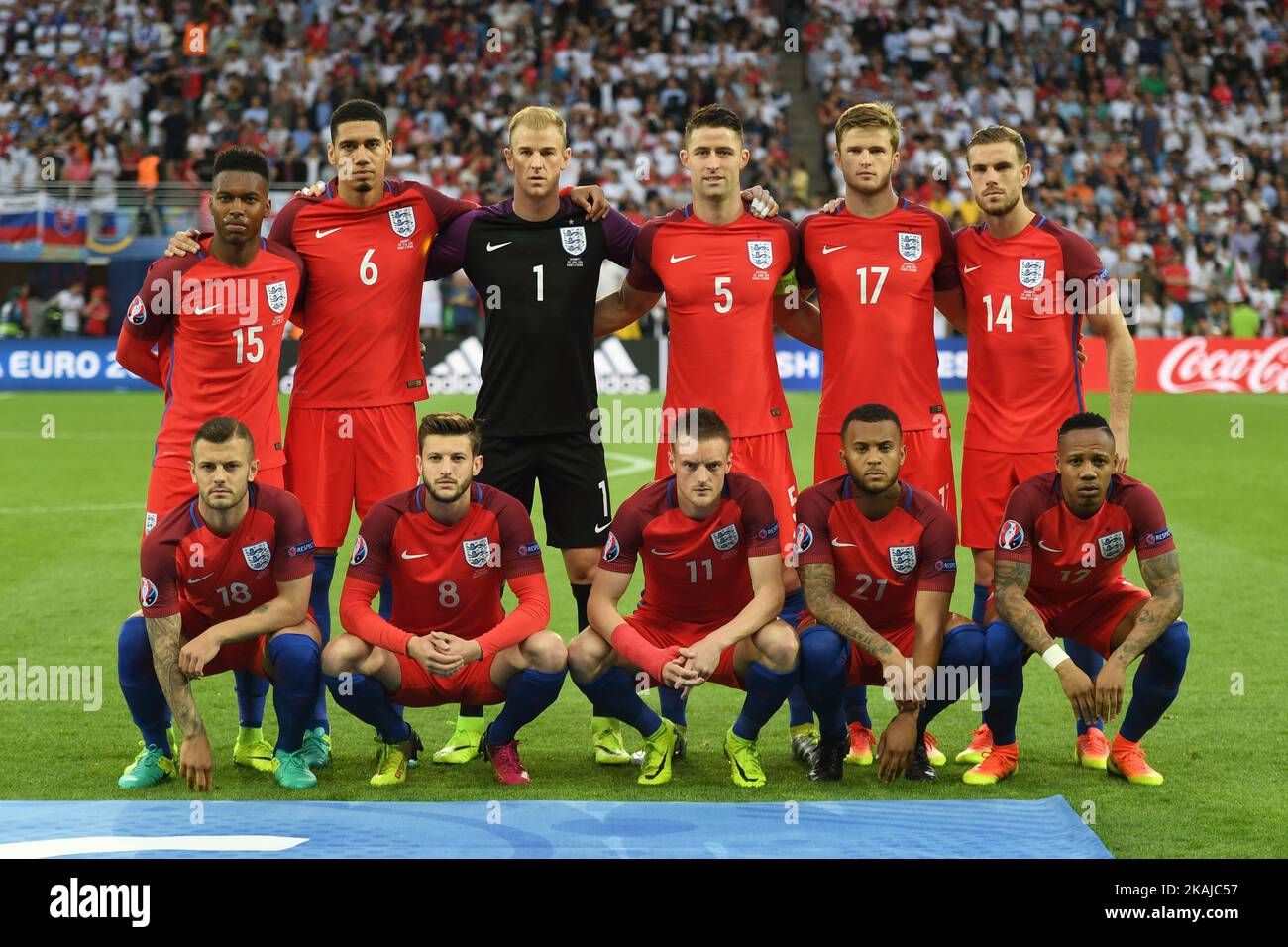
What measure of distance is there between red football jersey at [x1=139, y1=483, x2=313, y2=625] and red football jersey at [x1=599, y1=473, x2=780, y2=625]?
1.16 meters

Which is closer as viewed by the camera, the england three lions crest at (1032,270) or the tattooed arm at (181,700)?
the tattooed arm at (181,700)

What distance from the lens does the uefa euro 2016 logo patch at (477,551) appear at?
5723 mm

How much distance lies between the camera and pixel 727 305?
6.14 metres

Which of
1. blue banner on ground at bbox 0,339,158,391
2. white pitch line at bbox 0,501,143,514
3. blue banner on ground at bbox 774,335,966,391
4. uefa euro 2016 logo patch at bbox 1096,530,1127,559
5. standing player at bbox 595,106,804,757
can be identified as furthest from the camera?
blue banner on ground at bbox 0,339,158,391

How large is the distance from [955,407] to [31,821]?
52.2 ft

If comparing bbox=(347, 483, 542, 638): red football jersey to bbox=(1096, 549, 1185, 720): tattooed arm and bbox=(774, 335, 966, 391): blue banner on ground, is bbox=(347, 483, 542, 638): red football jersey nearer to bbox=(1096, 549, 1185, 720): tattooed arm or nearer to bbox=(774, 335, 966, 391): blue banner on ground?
bbox=(1096, 549, 1185, 720): tattooed arm

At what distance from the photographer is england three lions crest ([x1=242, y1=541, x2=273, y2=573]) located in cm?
561

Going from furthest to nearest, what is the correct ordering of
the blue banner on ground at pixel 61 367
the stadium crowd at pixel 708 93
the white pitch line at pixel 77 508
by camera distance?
the stadium crowd at pixel 708 93 → the blue banner on ground at pixel 61 367 → the white pitch line at pixel 77 508

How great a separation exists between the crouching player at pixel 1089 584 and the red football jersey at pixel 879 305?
683 millimetres

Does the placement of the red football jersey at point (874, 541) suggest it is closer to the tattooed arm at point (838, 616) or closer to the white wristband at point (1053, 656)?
the tattooed arm at point (838, 616)

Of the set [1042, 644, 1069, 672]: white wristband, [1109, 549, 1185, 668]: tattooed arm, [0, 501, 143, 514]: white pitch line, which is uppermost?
[1109, 549, 1185, 668]: tattooed arm

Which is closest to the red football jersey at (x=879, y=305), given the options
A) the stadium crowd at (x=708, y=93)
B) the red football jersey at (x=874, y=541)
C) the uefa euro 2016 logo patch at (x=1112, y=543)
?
the red football jersey at (x=874, y=541)

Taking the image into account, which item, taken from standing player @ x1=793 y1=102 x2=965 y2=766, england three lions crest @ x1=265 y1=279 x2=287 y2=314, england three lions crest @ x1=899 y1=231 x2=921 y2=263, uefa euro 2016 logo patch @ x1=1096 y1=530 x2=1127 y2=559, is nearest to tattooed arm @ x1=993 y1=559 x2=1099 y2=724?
uefa euro 2016 logo patch @ x1=1096 y1=530 x2=1127 y2=559

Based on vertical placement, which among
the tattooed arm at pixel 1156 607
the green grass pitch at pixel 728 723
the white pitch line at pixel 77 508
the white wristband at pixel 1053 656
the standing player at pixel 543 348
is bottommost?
the green grass pitch at pixel 728 723
